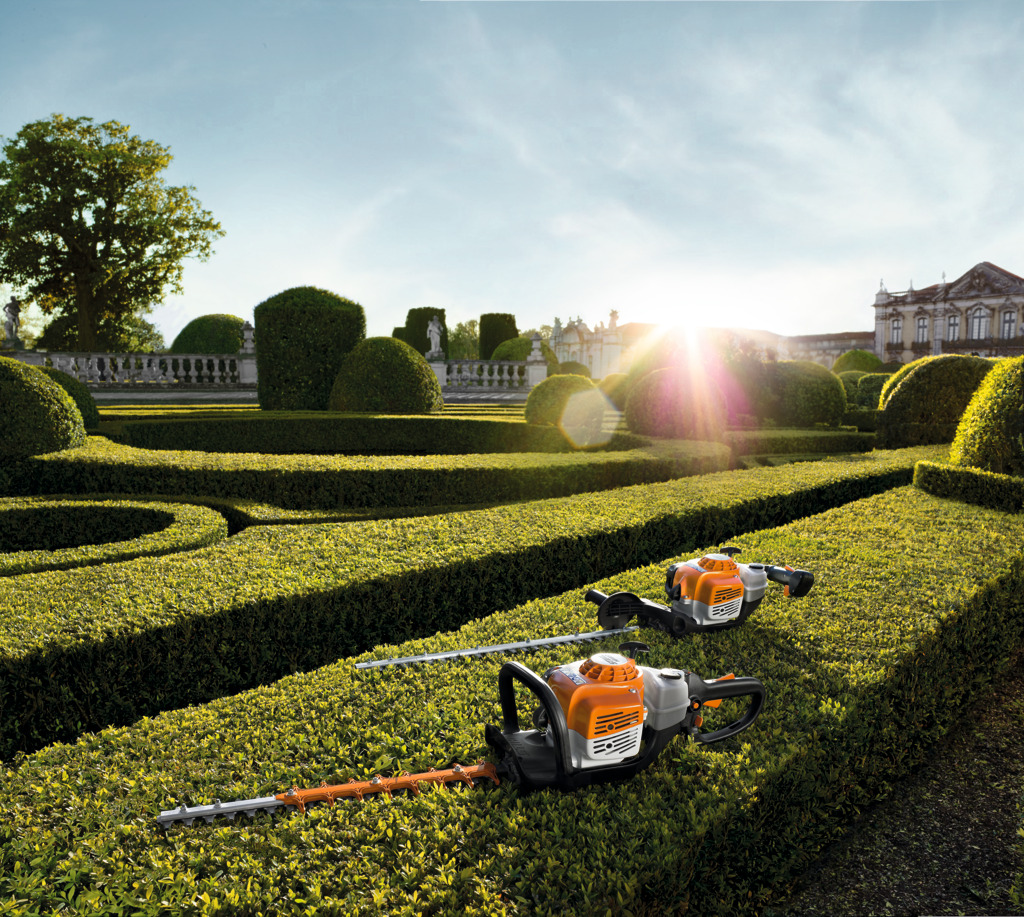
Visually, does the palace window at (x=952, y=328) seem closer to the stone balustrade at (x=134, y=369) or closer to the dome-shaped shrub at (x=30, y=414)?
the stone balustrade at (x=134, y=369)

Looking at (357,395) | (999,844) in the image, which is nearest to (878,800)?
(999,844)

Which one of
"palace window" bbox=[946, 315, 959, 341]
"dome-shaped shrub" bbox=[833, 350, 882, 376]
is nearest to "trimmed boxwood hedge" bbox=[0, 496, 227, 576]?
"dome-shaped shrub" bbox=[833, 350, 882, 376]

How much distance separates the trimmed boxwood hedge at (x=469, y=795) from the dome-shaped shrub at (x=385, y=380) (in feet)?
41.1

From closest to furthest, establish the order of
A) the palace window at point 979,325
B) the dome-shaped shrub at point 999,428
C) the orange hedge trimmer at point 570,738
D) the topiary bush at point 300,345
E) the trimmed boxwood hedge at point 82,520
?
the orange hedge trimmer at point 570,738 < the trimmed boxwood hedge at point 82,520 < the dome-shaped shrub at point 999,428 < the topiary bush at point 300,345 < the palace window at point 979,325

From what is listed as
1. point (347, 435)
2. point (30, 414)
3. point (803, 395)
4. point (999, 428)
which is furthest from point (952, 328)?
point (30, 414)

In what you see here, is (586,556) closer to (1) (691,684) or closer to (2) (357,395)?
(1) (691,684)

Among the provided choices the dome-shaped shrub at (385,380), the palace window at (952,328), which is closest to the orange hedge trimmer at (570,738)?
the dome-shaped shrub at (385,380)

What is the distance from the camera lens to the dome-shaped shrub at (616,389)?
21359 mm

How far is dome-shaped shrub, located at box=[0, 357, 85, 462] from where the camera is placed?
307 inches

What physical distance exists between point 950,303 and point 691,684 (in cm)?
7692

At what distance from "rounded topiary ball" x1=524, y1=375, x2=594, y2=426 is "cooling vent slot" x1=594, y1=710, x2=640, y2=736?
12171mm

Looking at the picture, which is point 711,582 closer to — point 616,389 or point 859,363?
point 616,389

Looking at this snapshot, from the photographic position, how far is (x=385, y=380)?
1534cm

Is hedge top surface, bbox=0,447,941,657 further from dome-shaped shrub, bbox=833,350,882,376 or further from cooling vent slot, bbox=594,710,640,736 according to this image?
dome-shaped shrub, bbox=833,350,882,376
